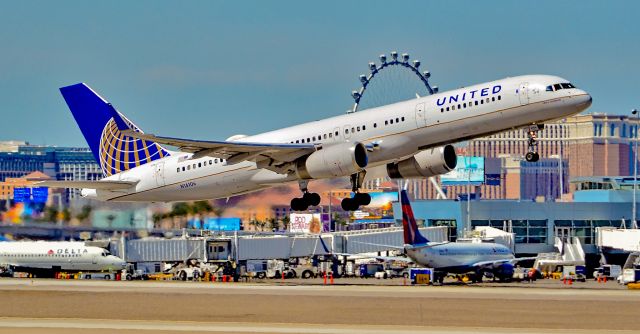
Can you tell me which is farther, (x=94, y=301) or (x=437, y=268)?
(x=437, y=268)

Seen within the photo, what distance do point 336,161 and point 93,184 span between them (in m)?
16.3

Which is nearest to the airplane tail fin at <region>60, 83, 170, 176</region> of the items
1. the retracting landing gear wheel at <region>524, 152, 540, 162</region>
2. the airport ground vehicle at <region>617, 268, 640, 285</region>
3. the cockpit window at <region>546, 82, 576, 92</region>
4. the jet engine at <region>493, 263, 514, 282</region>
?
the retracting landing gear wheel at <region>524, 152, 540, 162</region>

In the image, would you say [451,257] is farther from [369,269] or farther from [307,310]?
[307,310]

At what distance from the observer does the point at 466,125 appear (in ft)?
235

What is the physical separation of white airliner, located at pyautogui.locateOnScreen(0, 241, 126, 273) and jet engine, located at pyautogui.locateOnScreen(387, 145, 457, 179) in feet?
160

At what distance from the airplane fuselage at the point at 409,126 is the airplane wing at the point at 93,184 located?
335 cm

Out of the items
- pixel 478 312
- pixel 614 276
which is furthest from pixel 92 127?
pixel 614 276

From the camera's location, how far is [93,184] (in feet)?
268

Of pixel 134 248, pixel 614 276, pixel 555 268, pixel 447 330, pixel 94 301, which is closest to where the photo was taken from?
pixel 447 330

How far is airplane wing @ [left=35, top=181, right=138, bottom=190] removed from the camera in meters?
79.2

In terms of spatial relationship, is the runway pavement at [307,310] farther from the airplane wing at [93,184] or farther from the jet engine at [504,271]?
the jet engine at [504,271]

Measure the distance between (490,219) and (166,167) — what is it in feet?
332

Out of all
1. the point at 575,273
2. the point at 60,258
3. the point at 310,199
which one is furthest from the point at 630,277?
the point at 60,258

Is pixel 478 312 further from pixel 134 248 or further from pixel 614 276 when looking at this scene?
pixel 614 276
